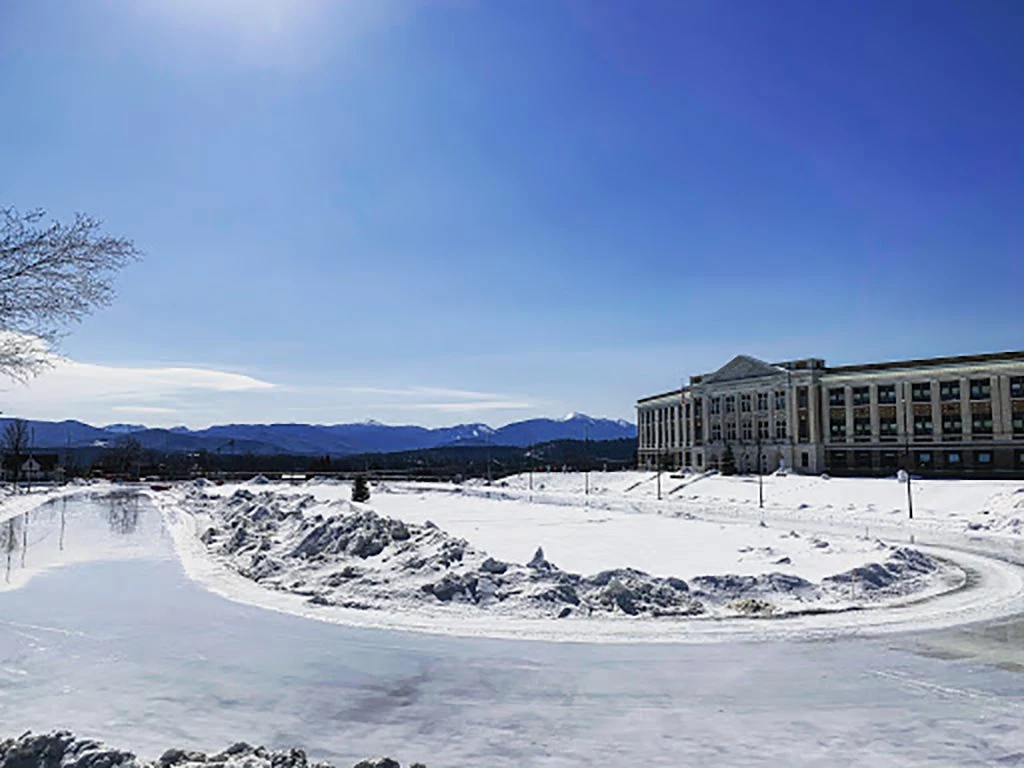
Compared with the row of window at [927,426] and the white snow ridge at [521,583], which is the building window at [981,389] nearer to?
the row of window at [927,426]

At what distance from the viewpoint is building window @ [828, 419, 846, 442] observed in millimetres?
101250

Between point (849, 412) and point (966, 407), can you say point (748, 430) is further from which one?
point (966, 407)

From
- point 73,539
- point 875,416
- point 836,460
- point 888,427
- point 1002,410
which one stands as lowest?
point 73,539

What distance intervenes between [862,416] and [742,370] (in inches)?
794

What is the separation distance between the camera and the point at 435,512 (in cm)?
4609

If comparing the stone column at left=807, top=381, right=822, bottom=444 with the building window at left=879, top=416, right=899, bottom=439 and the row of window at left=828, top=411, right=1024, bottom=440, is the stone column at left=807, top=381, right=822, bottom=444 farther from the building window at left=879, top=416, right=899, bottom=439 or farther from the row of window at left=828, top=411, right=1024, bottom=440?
the building window at left=879, top=416, right=899, bottom=439

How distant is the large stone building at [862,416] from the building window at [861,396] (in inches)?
5.6

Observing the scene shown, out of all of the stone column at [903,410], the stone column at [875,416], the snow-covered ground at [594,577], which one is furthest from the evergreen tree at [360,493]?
the stone column at [875,416]

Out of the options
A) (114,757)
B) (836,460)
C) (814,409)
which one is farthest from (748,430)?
(114,757)

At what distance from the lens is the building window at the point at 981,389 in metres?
87.6

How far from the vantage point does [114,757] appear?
7254 millimetres

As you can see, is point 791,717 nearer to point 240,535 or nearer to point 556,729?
point 556,729

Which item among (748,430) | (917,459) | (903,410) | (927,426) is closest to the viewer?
(917,459)

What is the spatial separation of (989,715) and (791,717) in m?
2.36
